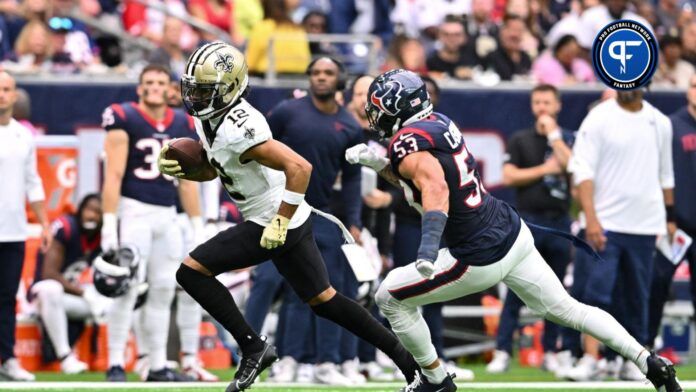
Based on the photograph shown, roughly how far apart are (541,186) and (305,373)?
7.50ft

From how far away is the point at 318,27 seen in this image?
44.2 feet

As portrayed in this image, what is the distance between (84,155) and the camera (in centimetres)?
1145

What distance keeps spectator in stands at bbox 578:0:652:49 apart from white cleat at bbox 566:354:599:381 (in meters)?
5.57

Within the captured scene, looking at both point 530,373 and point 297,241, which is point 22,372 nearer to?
point 297,241

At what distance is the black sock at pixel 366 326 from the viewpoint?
7.46 m

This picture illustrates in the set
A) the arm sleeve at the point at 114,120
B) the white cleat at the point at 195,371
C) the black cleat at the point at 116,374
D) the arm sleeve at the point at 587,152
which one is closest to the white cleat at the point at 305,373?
the white cleat at the point at 195,371

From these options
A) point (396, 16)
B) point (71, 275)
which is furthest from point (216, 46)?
point (396, 16)

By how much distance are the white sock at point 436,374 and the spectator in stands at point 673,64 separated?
696cm

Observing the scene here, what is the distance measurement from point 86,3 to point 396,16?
319cm

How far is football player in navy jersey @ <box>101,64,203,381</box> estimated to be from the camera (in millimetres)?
9172

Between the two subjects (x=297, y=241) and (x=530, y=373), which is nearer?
(x=297, y=241)

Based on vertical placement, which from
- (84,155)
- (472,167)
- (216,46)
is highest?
(216,46)

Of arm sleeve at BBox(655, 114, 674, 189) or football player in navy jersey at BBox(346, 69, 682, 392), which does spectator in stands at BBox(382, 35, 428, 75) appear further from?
football player in navy jersey at BBox(346, 69, 682, 392)

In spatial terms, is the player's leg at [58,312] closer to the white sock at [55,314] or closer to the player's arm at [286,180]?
the white sock at [55,314]
